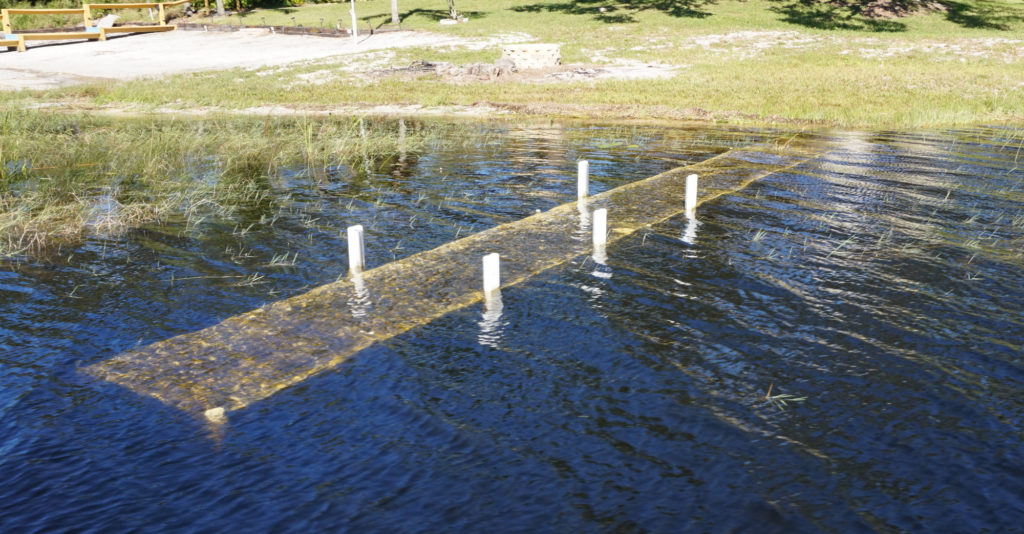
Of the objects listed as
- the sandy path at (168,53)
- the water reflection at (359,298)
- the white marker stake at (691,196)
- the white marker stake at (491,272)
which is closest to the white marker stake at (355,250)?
the water reflection at (359,298)

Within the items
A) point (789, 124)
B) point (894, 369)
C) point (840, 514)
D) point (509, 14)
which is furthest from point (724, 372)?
point (509, 14)

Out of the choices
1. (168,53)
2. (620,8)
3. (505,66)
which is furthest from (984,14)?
(168,53)

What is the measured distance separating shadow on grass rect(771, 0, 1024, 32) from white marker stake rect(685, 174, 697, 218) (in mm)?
34230

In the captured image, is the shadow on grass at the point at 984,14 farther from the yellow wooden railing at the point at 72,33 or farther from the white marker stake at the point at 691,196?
the yellow wooden railing at the point at 72,33

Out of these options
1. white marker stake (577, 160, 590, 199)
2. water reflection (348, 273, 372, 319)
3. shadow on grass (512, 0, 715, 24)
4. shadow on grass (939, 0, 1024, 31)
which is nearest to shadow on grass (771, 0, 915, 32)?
shadow on grass (939, 0, 1024, 31)

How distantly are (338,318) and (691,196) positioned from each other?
23.4 ft

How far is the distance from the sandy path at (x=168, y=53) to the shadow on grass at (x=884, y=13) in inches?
808

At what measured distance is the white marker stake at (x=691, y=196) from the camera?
13845 mm

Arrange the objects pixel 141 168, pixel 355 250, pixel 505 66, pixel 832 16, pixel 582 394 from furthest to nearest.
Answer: pixel 832 16
pixel 505 66
pixel 141 168
pixel 355 250
pixel 582 394

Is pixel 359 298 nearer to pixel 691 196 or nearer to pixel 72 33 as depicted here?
pixel 691 196

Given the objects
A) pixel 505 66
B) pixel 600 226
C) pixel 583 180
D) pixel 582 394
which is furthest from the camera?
pixel 505 66

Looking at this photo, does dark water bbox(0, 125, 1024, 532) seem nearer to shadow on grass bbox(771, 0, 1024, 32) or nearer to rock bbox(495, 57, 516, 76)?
rock bbox(495, 57, 516, 76)

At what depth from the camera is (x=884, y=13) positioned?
47.9 metres

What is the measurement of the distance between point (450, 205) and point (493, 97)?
50.9 feet
